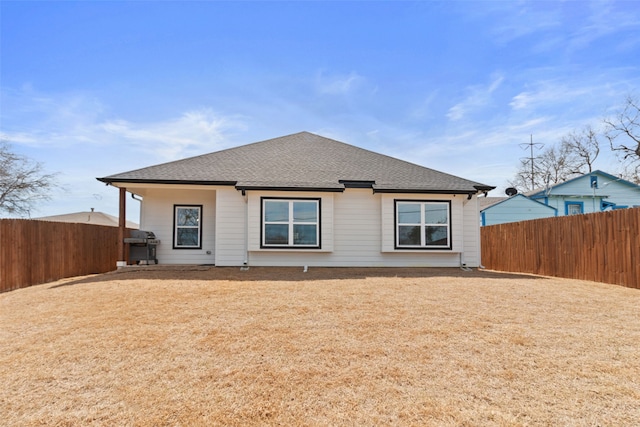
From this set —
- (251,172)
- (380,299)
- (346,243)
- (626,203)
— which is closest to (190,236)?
(251,172)

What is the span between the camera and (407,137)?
18156mm

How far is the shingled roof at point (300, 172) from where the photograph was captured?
11.0 meters

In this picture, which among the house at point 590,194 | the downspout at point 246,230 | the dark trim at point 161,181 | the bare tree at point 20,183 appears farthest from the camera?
the bare tree at point 20,183

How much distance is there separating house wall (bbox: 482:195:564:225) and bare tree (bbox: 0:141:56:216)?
29333 millimetres

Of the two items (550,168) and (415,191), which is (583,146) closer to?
(550,168)

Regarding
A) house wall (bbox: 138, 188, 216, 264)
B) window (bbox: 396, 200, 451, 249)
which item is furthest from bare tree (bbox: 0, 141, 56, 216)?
window (bbox: 396, 200, 451, 249)

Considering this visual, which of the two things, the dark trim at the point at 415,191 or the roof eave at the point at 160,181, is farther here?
the dark trim at the point at 415,191

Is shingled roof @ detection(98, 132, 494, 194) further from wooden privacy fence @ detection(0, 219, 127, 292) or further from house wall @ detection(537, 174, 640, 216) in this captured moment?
house wall @ detection(537, 174, 640, 216)

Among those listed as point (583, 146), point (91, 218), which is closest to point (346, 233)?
point (91, 218)

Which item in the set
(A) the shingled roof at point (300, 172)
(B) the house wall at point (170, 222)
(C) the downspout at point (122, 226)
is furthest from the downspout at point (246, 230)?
(C) the downspout at point (122, 226)

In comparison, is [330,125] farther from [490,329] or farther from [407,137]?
[490,329]

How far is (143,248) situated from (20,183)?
1824cm

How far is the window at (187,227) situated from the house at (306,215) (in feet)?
0.11

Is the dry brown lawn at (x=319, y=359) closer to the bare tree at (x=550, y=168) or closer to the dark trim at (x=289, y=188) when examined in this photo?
the dark trim at (x=289, y=188)
